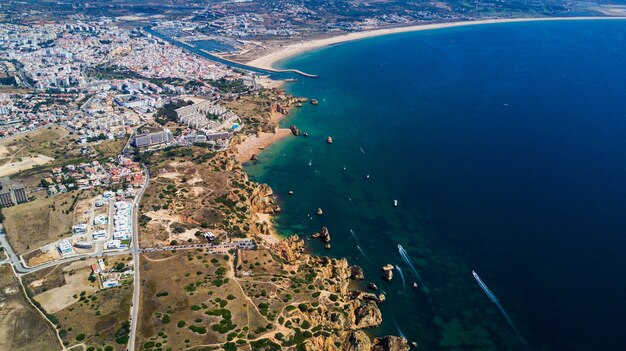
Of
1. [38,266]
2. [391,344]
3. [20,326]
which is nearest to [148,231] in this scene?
[38,266]

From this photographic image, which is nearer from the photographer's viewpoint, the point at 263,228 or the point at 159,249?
the point at 159,249

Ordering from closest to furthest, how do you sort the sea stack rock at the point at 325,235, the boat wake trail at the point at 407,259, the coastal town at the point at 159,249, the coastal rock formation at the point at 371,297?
1. the coastal town at the point at 159,249
2. the coastal rock formation at the point at 371,297
3. the boat wake trail at the point at 407,259
4. the sea stack rock at the point at 325,235

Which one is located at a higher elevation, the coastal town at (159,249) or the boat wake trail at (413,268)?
the coastal town at (159,249)

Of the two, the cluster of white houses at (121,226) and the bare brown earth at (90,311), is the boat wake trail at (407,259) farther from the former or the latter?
the cluster of white houses at (121,226)

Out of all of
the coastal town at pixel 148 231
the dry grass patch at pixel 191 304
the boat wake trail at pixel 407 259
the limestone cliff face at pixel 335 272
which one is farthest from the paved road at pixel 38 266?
the boat wake trail at pixel 407 259

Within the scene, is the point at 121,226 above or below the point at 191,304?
above

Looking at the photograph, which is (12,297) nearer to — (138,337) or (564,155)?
(138,337)

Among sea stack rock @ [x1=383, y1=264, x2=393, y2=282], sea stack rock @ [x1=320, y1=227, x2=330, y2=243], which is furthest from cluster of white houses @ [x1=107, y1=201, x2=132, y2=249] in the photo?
sea stack rock @ [x1=383, y1=264, x2=393, y2=282]

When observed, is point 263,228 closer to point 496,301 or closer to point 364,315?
point 364,315
